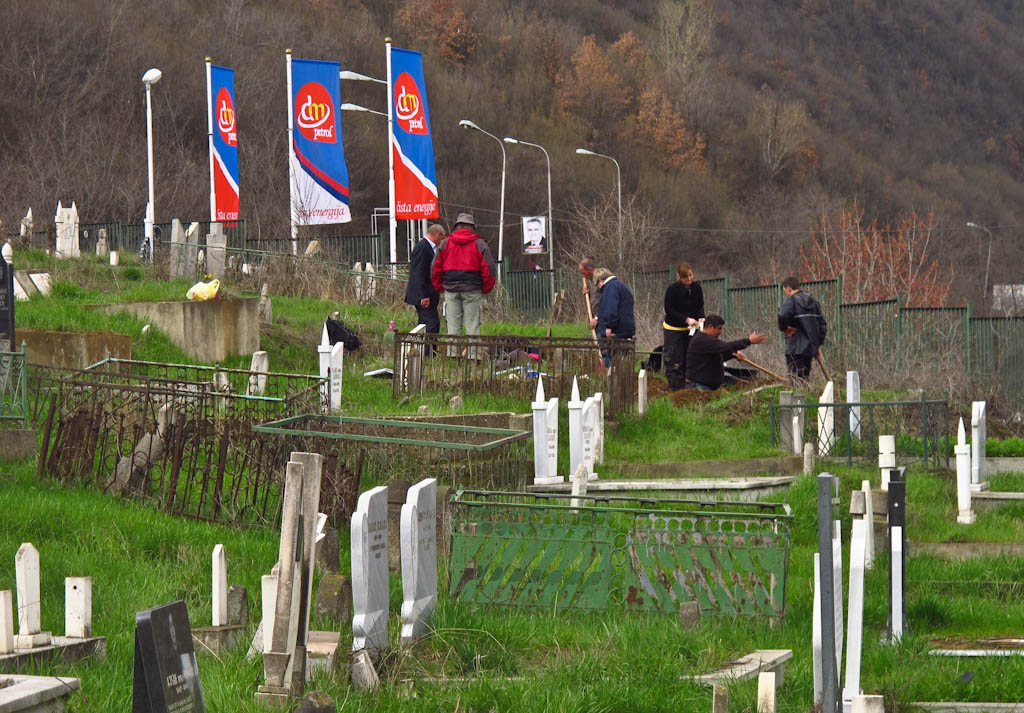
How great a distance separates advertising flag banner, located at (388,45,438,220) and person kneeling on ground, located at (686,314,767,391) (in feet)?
51.6

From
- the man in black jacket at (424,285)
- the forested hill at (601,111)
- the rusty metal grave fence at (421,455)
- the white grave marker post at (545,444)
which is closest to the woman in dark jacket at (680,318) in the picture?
the man in black jacket at (424,285)

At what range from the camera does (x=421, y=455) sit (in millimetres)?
11070

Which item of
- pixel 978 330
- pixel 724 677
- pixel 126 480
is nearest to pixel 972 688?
pixel 724 677

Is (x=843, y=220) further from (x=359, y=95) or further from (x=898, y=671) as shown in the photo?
(x=898, y=671)

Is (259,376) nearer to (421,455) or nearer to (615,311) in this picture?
(421,455)

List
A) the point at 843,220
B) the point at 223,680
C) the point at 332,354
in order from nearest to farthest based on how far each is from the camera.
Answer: the point at 223,680
the point at 332,354
the point at 843,220

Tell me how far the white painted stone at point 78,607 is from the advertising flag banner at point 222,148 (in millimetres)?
24192

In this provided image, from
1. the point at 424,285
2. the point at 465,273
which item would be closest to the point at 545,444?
the point at 465,273

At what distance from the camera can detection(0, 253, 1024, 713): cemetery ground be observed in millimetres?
6637

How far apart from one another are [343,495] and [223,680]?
4041mm

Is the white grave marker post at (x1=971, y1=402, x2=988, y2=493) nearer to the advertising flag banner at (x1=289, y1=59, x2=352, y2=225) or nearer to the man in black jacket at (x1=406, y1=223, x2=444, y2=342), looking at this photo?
the man in black jacket at (x1=406, y1=223, x2=444, y2=342)

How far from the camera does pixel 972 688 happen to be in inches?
286

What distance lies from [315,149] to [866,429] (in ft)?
62.1

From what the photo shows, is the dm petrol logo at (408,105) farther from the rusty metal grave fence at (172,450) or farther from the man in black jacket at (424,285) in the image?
the rusty metal grave fence at (172,450)
